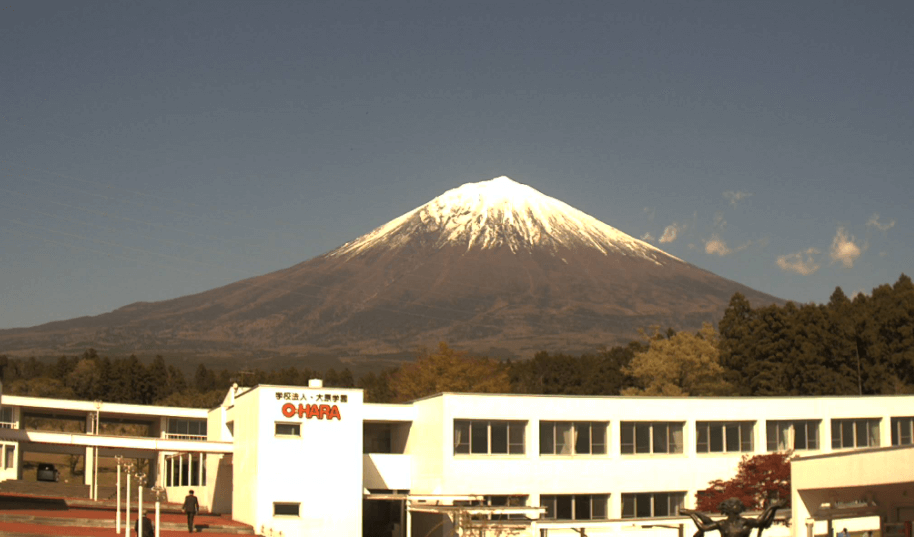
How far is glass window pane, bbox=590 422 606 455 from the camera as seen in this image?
46125mm

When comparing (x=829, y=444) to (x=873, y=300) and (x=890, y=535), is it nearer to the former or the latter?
(x=890, y=535)

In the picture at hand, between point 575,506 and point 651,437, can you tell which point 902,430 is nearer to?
point 651,437

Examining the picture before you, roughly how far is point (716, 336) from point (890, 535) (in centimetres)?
6366

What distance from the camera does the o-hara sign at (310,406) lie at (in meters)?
→ 41.1

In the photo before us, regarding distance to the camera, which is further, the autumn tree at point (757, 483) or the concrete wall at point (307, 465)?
the autumn tree at point (757, 483)

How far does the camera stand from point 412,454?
46562mm

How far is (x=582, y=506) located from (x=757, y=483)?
23.0ft

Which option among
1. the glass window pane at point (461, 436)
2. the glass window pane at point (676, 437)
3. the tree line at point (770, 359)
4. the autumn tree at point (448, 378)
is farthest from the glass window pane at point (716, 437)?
the autumn tree at point (448, 378)

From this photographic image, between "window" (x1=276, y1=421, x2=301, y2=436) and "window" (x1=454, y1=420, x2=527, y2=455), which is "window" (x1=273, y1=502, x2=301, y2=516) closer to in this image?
"window" (x1=276, y1=421, x2=301, y2=436)

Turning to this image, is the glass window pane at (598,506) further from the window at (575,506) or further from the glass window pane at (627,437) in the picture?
the glass window pane at (627,437)

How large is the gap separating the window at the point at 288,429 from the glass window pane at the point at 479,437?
22.8 feet

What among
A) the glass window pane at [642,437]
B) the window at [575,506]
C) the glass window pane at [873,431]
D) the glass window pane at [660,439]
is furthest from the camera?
the glass window pane at [873,431]

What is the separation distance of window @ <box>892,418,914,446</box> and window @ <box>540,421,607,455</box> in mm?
14009

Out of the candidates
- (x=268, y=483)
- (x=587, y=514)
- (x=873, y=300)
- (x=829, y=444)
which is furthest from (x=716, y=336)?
(x=268, y=483)
